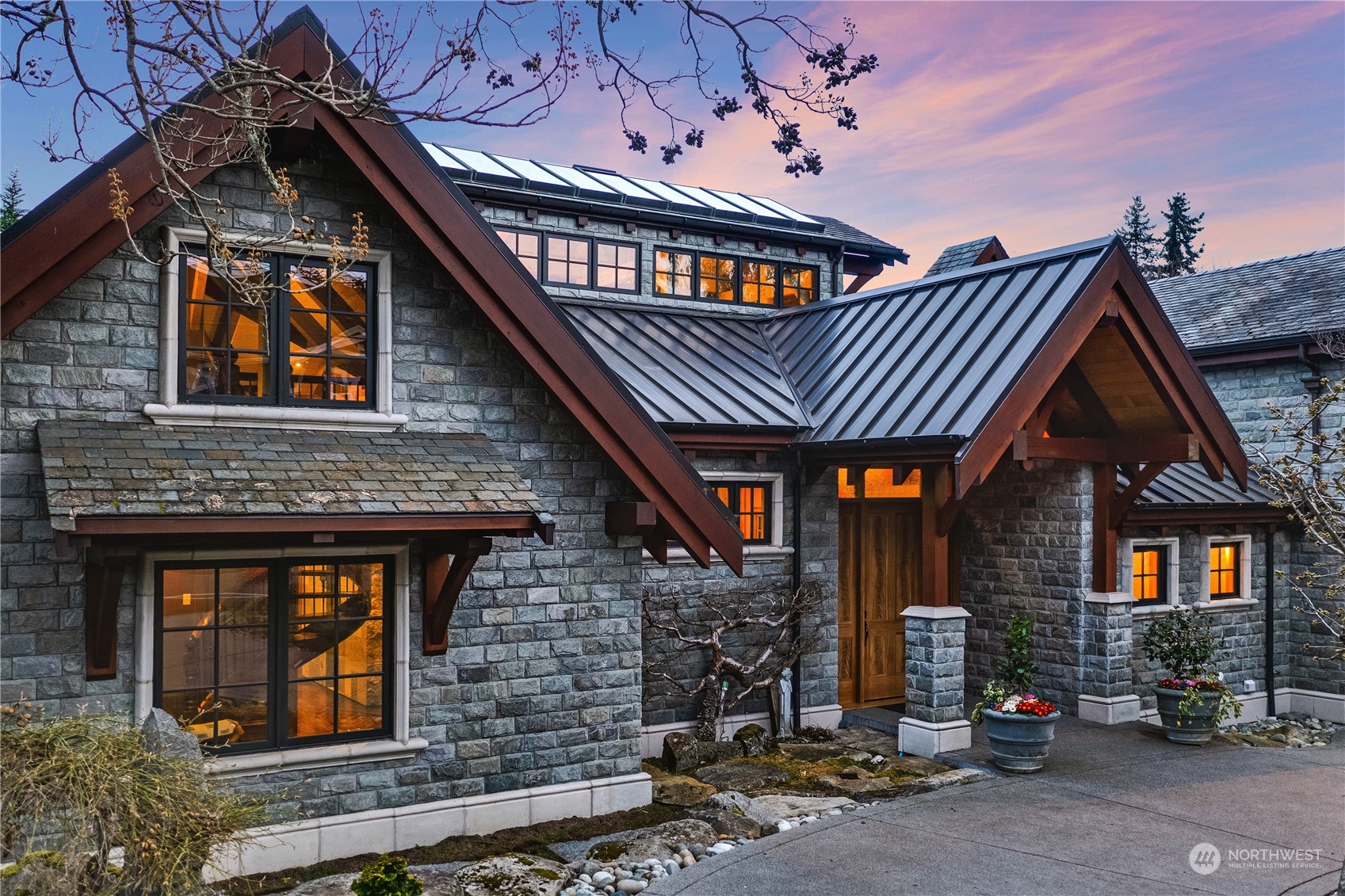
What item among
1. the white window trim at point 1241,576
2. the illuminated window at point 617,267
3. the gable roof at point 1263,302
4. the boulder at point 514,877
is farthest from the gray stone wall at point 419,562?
the gable roof at point 1263,302

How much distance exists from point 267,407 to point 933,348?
7.32m

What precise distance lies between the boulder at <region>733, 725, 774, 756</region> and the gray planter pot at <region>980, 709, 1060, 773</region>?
241cm

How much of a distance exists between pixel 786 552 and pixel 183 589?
6.88 meters

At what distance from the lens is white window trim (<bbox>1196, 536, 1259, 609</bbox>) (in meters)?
14.2

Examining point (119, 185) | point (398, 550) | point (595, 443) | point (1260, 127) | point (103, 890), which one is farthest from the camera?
point (1260, 127)

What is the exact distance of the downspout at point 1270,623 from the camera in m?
14.9

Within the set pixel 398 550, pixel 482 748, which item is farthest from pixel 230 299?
pixel 482 748

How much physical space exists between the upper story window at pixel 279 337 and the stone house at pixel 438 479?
0.09ft

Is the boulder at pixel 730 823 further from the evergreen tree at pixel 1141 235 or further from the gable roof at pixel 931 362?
the evergreen tree at pixel 1141 235

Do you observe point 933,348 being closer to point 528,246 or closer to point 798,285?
point 798,285

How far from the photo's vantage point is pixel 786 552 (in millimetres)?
12266

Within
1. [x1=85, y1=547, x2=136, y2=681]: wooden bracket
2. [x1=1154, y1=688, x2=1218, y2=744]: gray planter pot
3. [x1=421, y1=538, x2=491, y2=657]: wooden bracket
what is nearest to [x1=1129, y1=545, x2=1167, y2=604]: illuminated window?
[x1=1154, y1=688, x2=1218, y2=744]: gray planter pot

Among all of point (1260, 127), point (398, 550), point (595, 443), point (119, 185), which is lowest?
point (398, 550)

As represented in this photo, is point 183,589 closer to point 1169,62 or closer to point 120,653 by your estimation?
point 120,653
